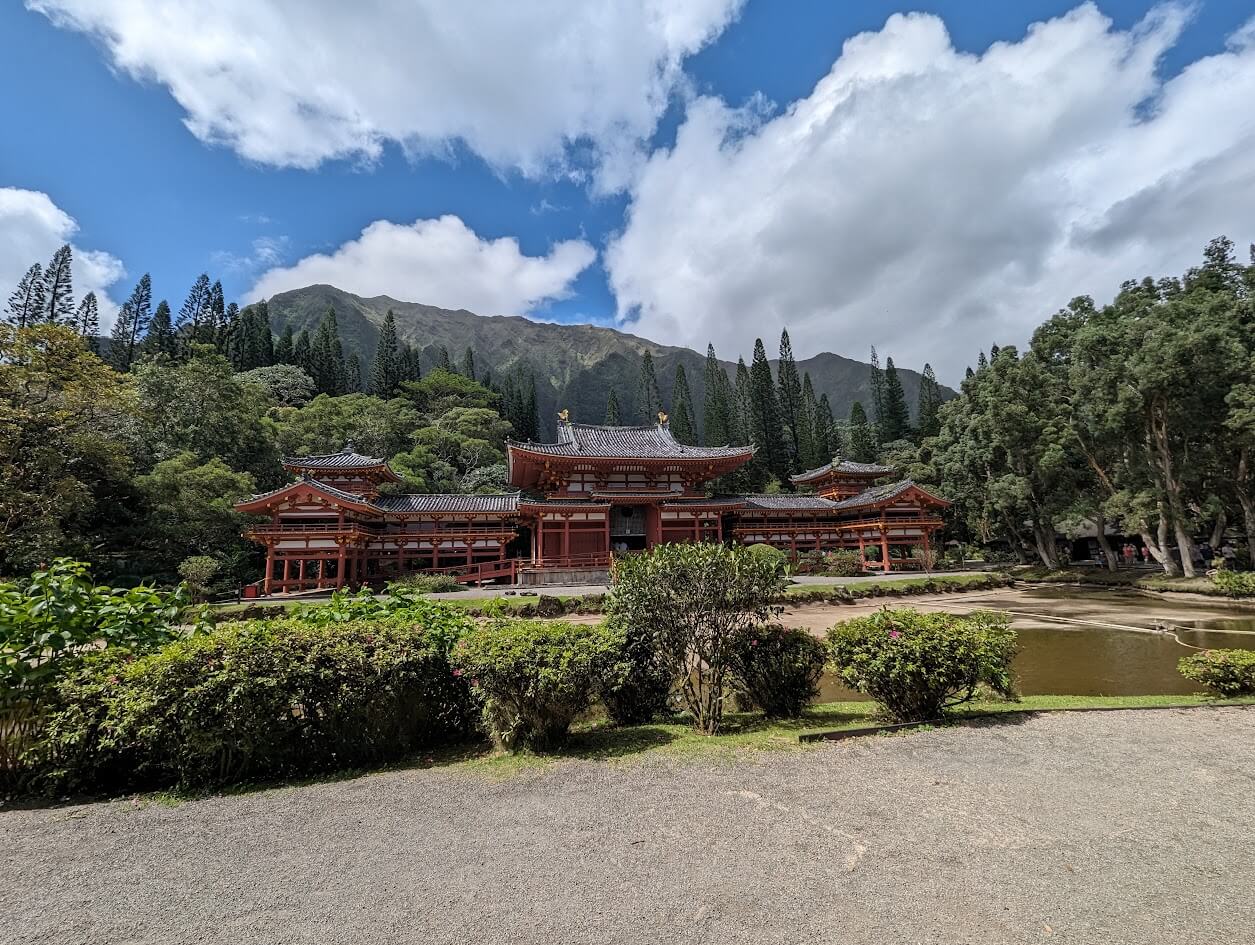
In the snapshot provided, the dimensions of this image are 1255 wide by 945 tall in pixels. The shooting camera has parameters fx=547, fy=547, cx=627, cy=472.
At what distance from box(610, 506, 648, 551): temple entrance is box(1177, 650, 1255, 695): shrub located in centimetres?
2318

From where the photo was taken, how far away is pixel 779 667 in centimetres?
670

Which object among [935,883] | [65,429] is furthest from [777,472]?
[935,883]

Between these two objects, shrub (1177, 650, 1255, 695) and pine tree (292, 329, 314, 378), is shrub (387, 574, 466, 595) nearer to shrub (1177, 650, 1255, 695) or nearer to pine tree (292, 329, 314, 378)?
shrub (1177, 650, 1255, 695)

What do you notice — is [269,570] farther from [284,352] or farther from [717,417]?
[284,352]

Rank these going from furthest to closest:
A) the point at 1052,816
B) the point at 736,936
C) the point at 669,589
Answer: the point at 669,589 → the point at 1052,816 → the point at 736,936

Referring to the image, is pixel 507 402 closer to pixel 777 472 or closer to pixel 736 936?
pixel 777 472

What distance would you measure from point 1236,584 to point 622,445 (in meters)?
25.4

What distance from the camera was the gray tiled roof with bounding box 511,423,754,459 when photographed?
1136 inches

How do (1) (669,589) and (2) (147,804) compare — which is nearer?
(2) (147,804)

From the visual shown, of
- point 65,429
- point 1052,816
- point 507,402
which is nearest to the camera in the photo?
point 1052,816

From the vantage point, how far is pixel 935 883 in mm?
3115

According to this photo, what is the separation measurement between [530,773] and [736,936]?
2.67 metres

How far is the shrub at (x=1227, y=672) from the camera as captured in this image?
7.36 meters

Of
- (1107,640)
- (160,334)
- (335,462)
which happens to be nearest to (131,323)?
(160,334)
